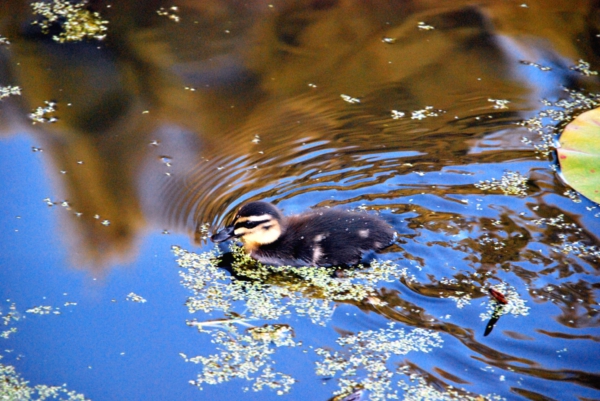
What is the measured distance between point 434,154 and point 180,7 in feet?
9.71

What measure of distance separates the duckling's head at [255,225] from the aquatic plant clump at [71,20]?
278 centimetres

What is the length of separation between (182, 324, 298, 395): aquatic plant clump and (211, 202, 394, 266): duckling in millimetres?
740

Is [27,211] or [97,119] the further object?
[97,119]

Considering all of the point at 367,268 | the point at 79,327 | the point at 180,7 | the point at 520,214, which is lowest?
the point at 79,327

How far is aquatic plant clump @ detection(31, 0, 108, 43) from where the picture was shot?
6344 millimetres

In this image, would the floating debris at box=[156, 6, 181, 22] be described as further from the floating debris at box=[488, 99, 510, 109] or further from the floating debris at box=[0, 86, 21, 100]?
the floating debris at box=[488, 99, 510, 109]

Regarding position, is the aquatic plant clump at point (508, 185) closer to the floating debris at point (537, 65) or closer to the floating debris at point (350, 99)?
the floating debris at point (350, 99)

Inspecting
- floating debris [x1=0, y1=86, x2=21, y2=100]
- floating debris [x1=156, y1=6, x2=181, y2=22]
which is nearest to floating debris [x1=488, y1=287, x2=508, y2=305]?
floating debris [x1=0, y1=86, x2=21, y2=100]

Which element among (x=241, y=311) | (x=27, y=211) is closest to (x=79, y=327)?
(x=241, y=311)

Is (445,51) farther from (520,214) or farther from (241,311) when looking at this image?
(241,311)

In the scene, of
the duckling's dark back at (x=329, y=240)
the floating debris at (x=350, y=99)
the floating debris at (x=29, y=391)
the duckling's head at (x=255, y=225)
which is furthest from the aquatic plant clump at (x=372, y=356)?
the floating debris at (x=350, y=99)

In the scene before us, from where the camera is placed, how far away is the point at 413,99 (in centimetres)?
585

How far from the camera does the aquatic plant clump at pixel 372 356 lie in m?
3.44

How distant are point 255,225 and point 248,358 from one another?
0.99 m
